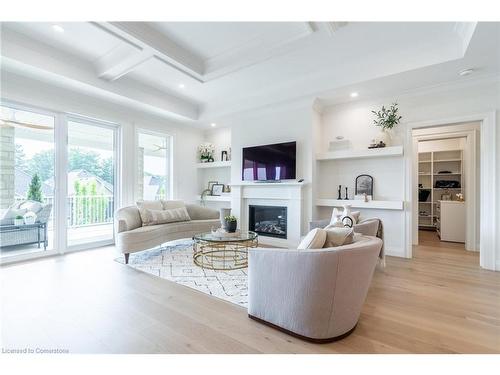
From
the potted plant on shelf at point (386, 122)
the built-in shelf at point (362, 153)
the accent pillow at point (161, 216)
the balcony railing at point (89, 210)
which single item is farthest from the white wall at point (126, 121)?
the potted plant on shelf at point (386, 122)

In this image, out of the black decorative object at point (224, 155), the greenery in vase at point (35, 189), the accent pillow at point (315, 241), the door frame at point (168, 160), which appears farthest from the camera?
the black decorative object at point (224, 155)

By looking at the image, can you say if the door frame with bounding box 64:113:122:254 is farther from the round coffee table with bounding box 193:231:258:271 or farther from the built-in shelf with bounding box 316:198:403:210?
the built-in shelf with bounding box 316:198:403:210

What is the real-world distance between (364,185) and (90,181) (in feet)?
16.2

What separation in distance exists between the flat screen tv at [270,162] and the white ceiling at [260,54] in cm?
94

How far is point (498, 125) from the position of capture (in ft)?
11.0

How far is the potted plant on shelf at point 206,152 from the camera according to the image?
623cm

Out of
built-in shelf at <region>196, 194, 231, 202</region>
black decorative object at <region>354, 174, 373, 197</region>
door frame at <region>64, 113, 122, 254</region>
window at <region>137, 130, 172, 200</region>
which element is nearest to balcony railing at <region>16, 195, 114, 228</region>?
door frame at <region>64, 113, 122, 254</region>

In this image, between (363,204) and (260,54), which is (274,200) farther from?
(260,54)

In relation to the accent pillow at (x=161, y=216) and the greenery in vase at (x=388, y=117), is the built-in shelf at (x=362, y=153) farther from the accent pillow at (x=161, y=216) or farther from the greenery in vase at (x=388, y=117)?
the accent pillow at (x=161, y=216)

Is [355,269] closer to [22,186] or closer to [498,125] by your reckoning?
[498,125]

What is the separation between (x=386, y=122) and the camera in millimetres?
3996
